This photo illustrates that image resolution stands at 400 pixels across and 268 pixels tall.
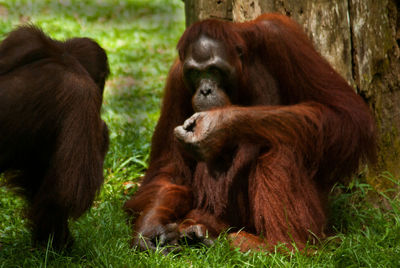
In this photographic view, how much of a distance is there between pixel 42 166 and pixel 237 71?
129 cm

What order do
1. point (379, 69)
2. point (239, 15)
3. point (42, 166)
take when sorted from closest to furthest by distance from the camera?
1. point (42, 166)
2. point (379, 69)
3. point (239, 15)

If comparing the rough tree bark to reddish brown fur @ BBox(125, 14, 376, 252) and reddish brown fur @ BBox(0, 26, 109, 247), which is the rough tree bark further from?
reddish brown fur @ BBox(0, 26, 109, 247)

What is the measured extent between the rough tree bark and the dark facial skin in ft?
2.17

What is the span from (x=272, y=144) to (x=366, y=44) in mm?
970

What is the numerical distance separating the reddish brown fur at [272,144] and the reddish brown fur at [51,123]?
2.11 feet

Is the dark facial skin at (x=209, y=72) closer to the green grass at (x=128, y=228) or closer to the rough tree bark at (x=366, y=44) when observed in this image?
the rough tree bark at (x=366, y=44)

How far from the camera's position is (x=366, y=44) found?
155 inches

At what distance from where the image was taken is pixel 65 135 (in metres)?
3.19

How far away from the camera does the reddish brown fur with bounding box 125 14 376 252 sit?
11.5 feet

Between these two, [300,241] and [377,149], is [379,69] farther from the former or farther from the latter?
[300,241]

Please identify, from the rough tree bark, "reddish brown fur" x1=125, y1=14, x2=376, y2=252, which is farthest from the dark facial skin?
the rough tree bark

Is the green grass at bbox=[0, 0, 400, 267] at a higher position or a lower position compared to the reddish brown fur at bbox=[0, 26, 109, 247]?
lower

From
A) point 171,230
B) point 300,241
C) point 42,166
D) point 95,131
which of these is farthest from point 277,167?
point 42,166

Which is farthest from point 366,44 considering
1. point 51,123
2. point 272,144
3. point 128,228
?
point 51,123
